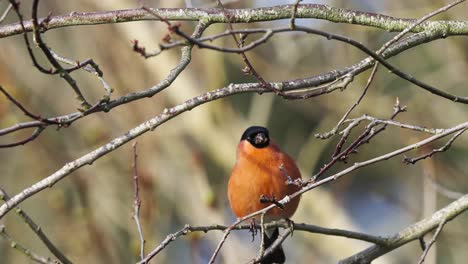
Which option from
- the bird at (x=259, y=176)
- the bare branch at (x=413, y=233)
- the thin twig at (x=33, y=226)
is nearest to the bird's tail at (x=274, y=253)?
the bird at (x=259, y=176)

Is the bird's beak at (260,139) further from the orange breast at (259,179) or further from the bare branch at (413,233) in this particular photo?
the bare branch at (413,233)

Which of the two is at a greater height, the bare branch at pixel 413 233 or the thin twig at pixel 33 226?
the bare branch at pixel 413 233

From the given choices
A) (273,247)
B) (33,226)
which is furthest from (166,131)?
(33,226)

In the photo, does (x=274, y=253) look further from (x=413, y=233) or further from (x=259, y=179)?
(x=413, y=233)

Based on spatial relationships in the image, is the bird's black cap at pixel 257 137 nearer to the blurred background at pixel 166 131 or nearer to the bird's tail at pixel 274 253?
the bird's tail at pixel 274 253

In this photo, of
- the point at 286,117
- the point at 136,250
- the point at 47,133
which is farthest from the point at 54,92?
the point at 286,117

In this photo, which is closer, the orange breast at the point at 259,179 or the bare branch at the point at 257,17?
the bare branch at the point at 257,17

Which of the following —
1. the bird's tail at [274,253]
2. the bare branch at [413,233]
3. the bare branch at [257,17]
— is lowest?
the bare branch at [413,233]

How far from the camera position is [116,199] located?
6.49 metres

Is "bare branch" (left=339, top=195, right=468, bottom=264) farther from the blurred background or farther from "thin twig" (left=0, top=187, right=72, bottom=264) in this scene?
the blurred background

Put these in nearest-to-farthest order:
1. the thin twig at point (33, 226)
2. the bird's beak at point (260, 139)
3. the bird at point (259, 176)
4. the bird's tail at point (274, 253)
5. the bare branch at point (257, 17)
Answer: the thin twig at point (33, 226) < the bare branch at point (257, 17) < the bird at point (259, 176) < the bird's beak at point (260, 139) < the bird's tail at point (274, 253)

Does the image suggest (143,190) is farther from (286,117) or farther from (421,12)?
(286,117)

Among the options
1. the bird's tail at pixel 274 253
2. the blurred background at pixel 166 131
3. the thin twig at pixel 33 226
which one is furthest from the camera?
the blurred background at pixel 166 131

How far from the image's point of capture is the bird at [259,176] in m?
4.38
